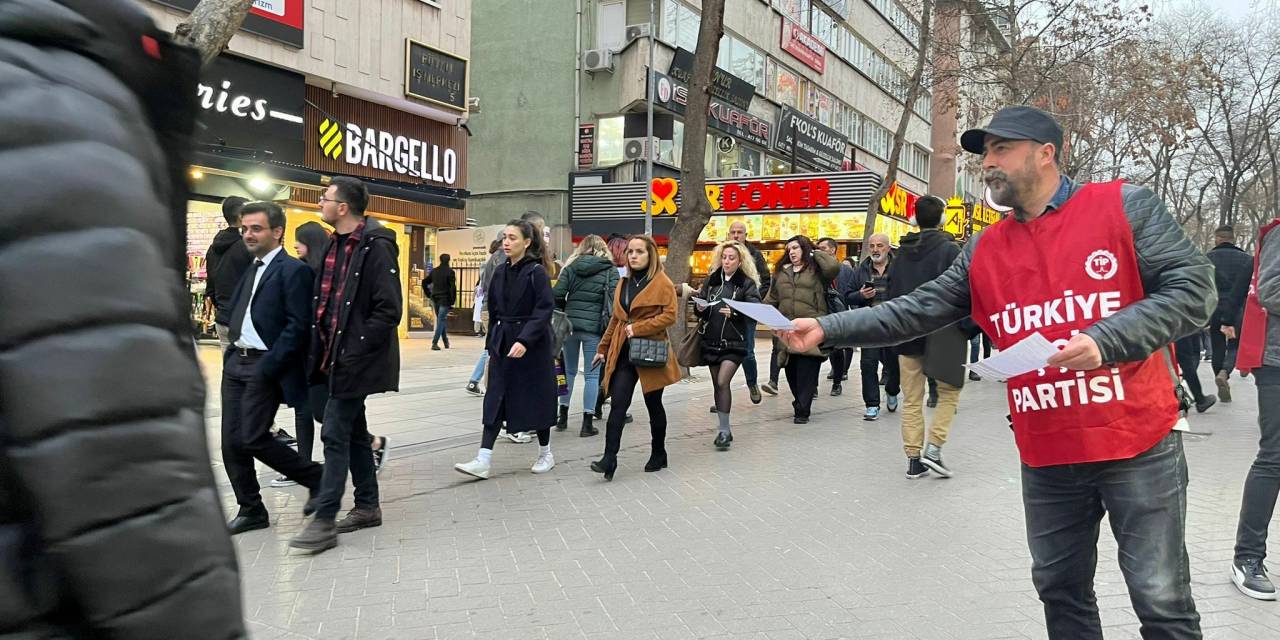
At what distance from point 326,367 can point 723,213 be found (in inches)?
845

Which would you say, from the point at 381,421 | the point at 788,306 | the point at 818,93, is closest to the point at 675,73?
the point at 818,93

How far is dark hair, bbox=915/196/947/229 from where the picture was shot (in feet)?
23.6

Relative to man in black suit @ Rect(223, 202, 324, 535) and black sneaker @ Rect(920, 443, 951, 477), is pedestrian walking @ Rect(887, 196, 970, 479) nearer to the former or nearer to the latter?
black sneaker @ Rect(920, 443, 951, 477)

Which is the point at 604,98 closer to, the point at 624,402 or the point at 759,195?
the point at 759,195

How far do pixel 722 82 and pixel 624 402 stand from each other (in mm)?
23040

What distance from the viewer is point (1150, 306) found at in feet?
8.51

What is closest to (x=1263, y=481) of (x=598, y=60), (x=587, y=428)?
(x=587, y=428)

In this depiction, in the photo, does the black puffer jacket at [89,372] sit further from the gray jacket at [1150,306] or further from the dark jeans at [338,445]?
the dark jeans at [338,445]

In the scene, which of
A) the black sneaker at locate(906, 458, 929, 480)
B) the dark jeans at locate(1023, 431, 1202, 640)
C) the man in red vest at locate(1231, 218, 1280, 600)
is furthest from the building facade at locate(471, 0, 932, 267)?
the dark jeans at locate(1023, 431, 1202, 640)

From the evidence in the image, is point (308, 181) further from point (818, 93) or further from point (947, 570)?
point (818, 93)

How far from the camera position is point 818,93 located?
36.7 m

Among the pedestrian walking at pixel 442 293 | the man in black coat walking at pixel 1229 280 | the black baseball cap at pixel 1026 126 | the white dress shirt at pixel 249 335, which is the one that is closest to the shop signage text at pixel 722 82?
the pedestrian walking at pixel 442 293

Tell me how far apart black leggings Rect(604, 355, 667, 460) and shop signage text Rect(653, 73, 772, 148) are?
56.7ft

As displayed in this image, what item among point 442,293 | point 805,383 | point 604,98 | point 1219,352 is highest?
point 604,98
